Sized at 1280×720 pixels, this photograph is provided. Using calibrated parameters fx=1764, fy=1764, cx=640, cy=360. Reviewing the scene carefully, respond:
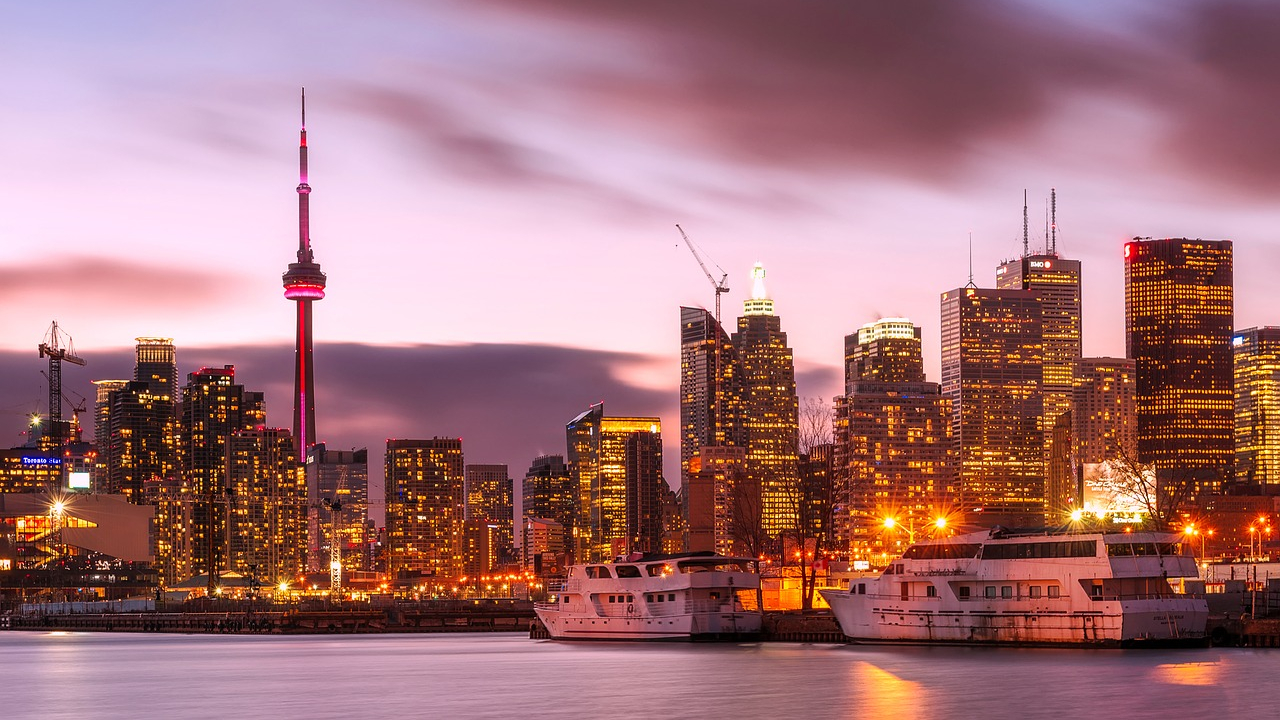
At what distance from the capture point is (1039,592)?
120312 millimetres

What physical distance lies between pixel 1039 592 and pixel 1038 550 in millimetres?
3177

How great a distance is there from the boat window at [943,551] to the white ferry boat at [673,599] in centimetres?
1931

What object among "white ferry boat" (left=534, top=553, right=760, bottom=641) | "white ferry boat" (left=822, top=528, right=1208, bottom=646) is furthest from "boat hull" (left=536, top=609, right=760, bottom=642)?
"white ferry boat" (left=822, top=528, right=1208, bottom=646)

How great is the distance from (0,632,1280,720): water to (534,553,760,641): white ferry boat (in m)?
2.83

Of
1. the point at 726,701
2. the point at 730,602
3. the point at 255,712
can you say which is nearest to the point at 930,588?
the point at 730,602

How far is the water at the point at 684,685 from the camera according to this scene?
287 feet

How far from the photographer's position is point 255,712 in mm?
92875

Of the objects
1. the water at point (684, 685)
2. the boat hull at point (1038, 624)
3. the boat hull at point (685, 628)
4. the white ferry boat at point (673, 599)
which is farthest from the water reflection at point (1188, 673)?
the boat hull at point (685, 628)

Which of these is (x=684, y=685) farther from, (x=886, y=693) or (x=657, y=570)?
(x=657, y=570)

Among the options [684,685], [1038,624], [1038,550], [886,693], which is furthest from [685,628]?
[886,693]

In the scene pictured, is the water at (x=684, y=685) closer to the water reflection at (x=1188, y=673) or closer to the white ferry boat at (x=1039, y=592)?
the water reflection at (x=1188, y=673)

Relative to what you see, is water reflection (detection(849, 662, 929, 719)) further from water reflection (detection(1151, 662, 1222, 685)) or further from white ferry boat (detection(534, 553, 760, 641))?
white ferry boat (detection(534, 553, 760, 641))

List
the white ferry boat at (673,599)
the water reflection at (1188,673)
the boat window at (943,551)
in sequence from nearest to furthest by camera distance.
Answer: the water reflection at (1188,673), the boat window at (943,551), the white ferry boat at (673,599)

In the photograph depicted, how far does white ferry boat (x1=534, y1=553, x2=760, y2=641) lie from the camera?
144750 mm
